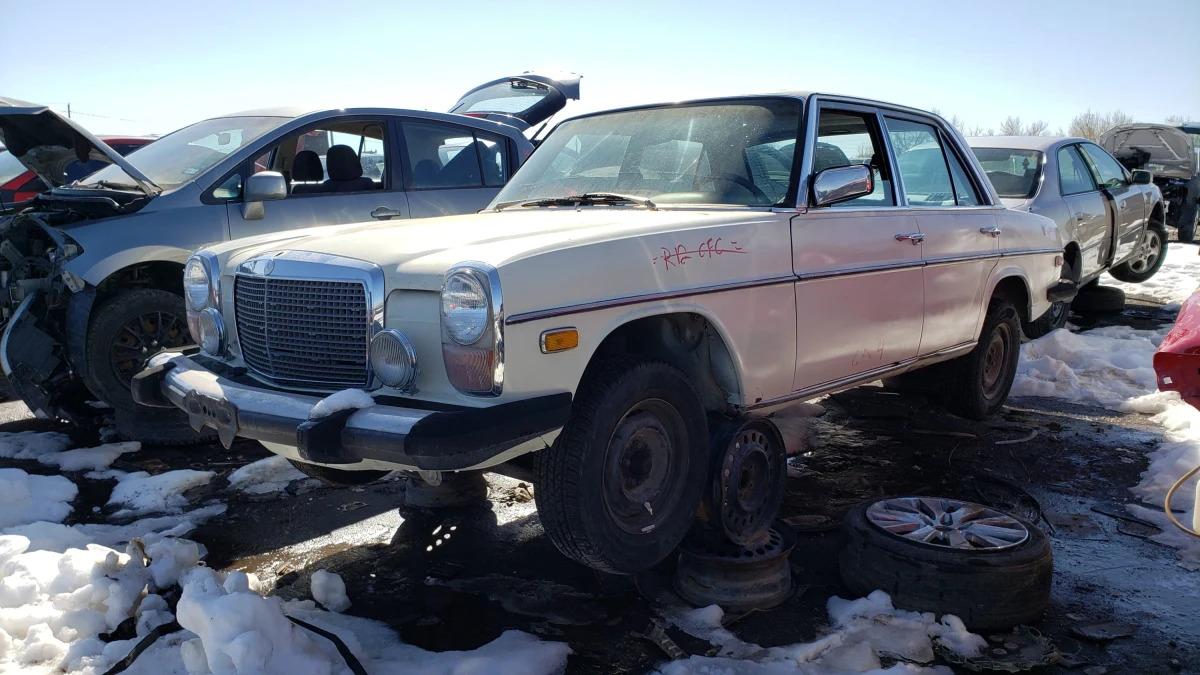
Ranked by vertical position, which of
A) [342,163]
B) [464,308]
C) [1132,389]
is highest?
[342,163]

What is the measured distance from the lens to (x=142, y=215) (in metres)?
5.16

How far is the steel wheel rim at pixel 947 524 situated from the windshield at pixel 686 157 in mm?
1288

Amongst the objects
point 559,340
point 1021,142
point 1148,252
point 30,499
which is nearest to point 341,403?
point 559,340

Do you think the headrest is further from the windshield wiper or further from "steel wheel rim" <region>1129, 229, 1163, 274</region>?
"steel wheel rim" <region>1129, 229, 1163, 274</region>

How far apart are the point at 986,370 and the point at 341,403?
14.0 feet

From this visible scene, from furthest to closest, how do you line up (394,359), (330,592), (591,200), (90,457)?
(90,457) → (591,200) → (330,592) → (394,359)

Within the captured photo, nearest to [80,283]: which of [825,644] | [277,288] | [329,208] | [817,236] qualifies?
[329,208]

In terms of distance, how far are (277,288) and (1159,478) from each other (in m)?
4.14

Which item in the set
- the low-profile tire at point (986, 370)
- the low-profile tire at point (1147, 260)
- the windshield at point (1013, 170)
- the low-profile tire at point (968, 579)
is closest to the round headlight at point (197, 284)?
the low-profile tire at point (968, 579)

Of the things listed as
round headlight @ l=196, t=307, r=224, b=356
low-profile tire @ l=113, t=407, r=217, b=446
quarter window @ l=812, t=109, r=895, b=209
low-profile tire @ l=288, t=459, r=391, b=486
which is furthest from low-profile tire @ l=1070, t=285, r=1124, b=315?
round headlight @ l=196, t=307, r=224, b=356

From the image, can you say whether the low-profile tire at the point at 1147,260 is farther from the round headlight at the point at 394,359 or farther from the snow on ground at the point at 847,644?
the round headlight at the point at 394,359

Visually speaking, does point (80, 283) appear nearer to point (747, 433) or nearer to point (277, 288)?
point (277, 288)

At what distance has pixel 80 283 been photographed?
16.2ft

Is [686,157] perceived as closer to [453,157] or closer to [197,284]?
[197,284]
